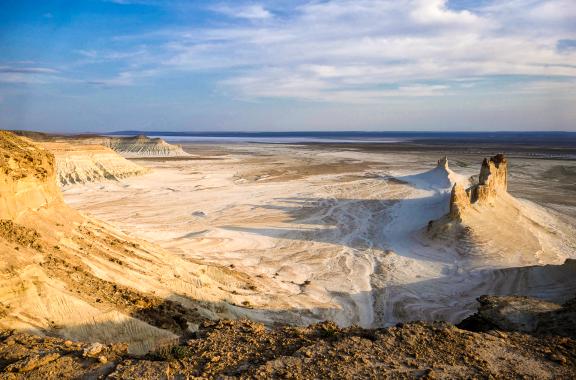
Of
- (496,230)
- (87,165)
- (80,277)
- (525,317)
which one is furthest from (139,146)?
(525,317)

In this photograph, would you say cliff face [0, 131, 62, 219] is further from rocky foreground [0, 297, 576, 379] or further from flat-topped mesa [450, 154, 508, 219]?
flat-topped mesa [450, 154, 508, 219]

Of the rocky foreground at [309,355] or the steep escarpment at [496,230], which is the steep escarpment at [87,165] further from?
the rocky foreground at [309,355]

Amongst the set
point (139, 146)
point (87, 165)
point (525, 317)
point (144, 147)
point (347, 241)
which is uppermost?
point (139, 146)

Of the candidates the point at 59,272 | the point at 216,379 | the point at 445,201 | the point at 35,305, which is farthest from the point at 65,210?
the point at 445,201

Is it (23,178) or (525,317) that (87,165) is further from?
(525,317)

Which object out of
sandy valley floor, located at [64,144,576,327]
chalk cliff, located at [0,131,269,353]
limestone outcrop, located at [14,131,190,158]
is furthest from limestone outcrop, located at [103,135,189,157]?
chalk cliff, located at [0,131,269,353]

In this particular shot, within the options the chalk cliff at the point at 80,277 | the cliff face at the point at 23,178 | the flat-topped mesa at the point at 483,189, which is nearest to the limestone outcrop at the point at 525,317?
the chalk cliff at the point at 80,277

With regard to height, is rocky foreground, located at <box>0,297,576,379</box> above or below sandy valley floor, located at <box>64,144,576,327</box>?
above
